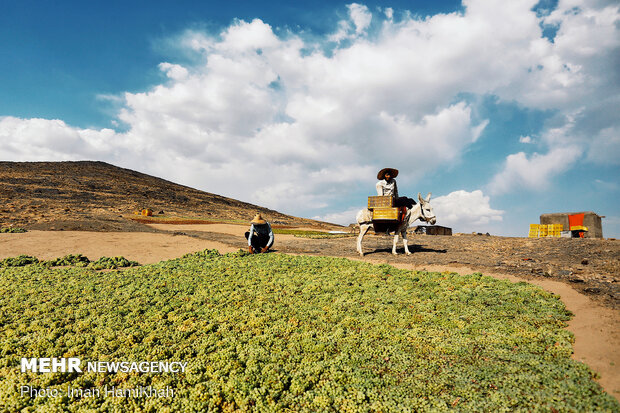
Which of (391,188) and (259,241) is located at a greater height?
(391,188)

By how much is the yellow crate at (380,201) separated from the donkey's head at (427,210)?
191 centimetres

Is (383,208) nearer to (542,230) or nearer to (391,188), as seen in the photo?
(391,188)

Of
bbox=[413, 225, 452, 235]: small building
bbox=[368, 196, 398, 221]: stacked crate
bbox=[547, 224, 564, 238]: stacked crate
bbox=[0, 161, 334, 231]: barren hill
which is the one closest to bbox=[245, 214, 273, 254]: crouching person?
bbox=[368, 196, 398, 221]: stacked crate

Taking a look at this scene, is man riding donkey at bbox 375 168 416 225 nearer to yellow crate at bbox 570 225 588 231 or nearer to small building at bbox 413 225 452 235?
small building at bbox 413 225 452 235

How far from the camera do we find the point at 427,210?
1889 centimetres

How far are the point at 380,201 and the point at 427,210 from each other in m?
2.97

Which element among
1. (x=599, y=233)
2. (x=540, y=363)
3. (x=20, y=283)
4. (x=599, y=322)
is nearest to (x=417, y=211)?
(x=599, y=322)

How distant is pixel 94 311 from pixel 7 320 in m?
2.35

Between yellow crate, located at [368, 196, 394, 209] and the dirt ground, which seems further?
yellow crate, located at [368, 196, 394, 209]

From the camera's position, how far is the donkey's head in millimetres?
18703

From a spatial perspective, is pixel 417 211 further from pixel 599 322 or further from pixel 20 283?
pixel 20 283

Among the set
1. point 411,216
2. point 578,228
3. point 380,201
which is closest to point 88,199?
point 380,201

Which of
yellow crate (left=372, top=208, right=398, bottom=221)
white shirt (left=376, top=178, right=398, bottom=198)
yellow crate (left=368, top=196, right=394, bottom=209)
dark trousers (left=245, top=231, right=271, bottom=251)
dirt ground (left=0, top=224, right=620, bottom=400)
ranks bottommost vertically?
dirt ground (left=0, top=224, right=620, bottom=400)

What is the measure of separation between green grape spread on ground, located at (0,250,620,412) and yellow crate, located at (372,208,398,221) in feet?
17.0
